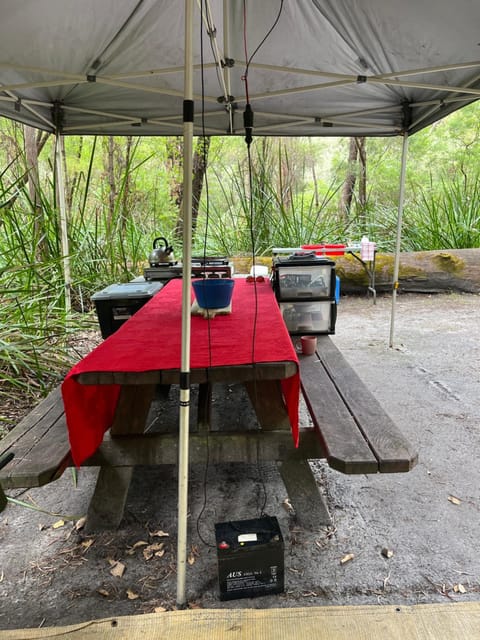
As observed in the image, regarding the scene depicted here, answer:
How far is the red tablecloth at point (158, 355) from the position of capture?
4.54 ft

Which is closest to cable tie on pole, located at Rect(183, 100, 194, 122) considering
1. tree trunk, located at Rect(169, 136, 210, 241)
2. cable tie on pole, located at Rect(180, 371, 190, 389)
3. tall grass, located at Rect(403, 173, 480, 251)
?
cable tie on pole, located at Rect(180, 371, 190, 389)

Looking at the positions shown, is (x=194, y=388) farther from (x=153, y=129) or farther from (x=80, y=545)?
(x=153, y=129)

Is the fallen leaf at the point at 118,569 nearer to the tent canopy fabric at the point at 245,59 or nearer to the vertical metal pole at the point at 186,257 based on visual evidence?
the vertical metal pole at the point at 186,257

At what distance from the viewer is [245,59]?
2.54m

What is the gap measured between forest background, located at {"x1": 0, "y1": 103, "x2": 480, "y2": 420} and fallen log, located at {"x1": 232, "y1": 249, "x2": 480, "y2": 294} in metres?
0.65

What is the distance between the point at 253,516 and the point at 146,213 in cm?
584

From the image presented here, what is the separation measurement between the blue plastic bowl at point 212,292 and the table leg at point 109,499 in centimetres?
80

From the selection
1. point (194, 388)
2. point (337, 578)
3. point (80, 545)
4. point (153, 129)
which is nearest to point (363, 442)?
point (337, 578)

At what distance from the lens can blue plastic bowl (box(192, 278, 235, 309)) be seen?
6.48 ft

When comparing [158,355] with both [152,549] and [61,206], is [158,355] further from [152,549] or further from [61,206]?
[61,206]

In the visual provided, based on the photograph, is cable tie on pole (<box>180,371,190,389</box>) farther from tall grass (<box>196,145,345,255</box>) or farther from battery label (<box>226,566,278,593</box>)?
tall grass (<box>196,145,345,255</box>)

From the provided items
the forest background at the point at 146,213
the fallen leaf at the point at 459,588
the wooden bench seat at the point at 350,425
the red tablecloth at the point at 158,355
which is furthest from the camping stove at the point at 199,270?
the fallen leaf at the point at 459,588

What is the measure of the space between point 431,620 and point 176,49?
332 centimetres

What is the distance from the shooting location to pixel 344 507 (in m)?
1.80
